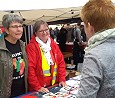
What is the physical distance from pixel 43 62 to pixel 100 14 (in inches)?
43.3

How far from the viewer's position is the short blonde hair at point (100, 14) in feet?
3.00

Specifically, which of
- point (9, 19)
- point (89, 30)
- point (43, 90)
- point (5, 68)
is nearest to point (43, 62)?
point (43, 90)

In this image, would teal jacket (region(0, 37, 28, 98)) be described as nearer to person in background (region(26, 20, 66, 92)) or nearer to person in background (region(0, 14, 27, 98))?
person in background (region(0, 14, 27, 98))

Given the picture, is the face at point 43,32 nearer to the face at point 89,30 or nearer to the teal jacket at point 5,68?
the teal jacket at point 5,68

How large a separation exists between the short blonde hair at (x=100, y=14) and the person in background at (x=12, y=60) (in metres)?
0.94

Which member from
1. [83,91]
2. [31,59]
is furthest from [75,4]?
[83,91]

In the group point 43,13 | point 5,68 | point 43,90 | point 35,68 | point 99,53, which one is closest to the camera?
point 99,53

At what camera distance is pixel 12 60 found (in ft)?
5.67

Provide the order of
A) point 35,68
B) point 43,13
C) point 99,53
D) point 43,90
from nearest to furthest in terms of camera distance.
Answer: point 99,53 < point 43,90 < point 35,68 < point 43,13

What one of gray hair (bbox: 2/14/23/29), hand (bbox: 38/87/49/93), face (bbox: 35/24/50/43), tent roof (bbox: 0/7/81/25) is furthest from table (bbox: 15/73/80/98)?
tent roof (bbox: 0/7/81/25)

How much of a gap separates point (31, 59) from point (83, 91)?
1.05 m

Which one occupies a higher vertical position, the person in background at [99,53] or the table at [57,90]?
the person in background at [99,53]

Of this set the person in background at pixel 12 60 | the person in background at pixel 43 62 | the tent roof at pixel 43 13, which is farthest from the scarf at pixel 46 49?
the tent roof at pixel 43 13

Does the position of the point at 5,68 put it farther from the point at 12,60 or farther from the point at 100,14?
the point at 100,14
